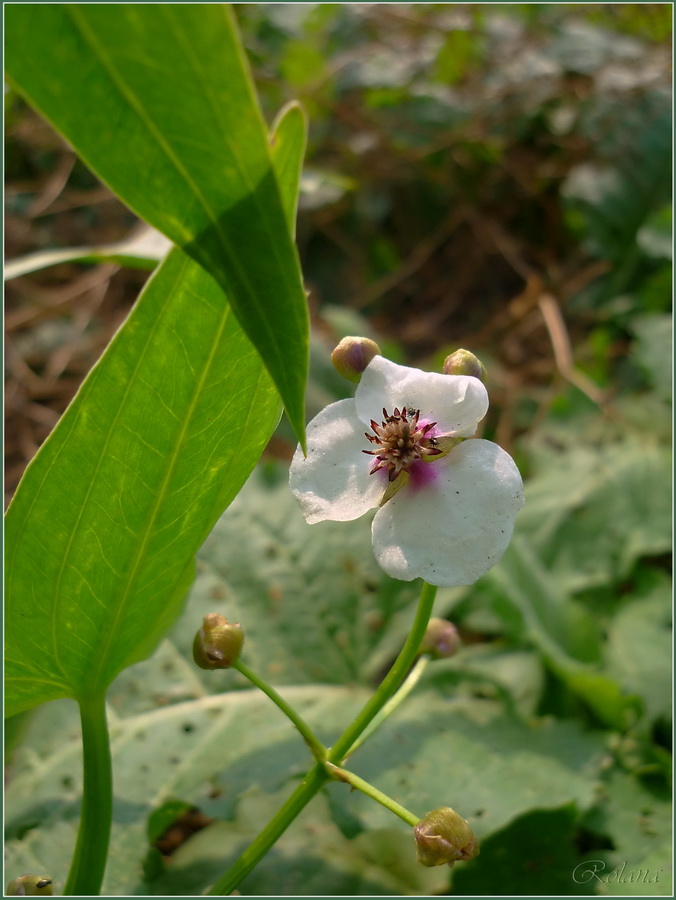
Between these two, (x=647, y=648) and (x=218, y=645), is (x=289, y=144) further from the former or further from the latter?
(x=647, y=648)

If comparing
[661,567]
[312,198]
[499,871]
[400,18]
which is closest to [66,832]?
[499,871]

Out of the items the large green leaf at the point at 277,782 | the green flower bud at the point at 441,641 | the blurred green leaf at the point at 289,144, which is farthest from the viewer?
the large green leaf at the point at 277,782

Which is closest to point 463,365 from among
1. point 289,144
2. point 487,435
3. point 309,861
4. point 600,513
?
point 289,144

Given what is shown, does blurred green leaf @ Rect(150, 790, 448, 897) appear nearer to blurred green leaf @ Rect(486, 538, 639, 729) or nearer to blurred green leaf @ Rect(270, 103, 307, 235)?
blurred green leaf @ Rect(486, 538, 639, 729)

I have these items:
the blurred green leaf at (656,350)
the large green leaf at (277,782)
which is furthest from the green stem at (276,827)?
the blurred green leaf at (656,350)

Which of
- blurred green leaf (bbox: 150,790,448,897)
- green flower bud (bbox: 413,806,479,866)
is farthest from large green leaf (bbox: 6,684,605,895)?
green flower bud (bbox: 413,806,479,866)

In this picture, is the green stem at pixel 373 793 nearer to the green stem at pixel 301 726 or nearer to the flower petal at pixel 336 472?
the green stem at pixel 301 726

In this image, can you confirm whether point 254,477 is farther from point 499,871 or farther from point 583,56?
point 583,56
